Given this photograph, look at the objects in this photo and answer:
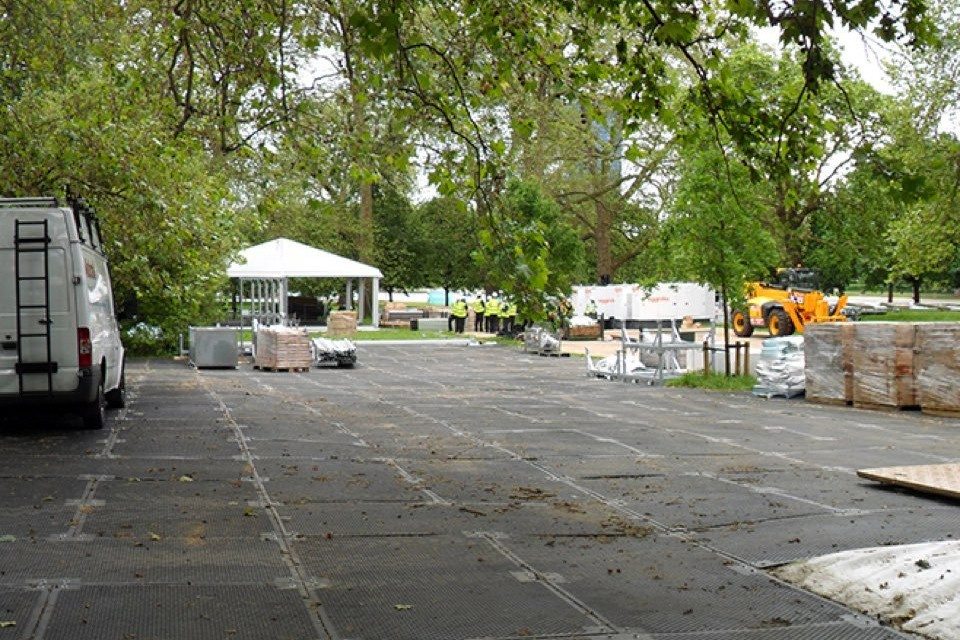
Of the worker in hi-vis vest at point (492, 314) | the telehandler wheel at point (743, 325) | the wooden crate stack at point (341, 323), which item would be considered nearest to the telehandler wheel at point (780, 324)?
the telehandler wheel at point (743, 325)

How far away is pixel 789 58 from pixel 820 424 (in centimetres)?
3353

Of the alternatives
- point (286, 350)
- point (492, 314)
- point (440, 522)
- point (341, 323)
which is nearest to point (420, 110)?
point (440, 522)

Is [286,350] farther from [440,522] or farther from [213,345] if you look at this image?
[440,522]

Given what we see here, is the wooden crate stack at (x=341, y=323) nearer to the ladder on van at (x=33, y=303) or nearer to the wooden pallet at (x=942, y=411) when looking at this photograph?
the wooden pallet at (x=942, y=411)

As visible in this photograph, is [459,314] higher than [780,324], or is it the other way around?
[459,314]

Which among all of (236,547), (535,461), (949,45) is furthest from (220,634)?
(949,45)

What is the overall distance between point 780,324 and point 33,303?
97.6 ft

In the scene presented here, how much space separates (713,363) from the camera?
25000mm

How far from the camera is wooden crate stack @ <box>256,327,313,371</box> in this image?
1118 inches

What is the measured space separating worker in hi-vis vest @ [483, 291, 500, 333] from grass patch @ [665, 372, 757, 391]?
22895 mm

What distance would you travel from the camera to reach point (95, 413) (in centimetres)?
1363

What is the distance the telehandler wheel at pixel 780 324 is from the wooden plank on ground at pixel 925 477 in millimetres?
28563

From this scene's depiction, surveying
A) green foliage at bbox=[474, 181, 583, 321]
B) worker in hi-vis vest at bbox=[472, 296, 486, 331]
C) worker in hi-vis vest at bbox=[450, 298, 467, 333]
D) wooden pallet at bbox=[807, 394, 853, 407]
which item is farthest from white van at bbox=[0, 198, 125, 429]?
worker in hi-vis vest at bbox=[472, 296, 486, 331]

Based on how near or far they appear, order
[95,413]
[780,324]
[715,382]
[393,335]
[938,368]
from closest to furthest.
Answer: [95,413], [938,368], [715,382], [780,324], [393,335]
